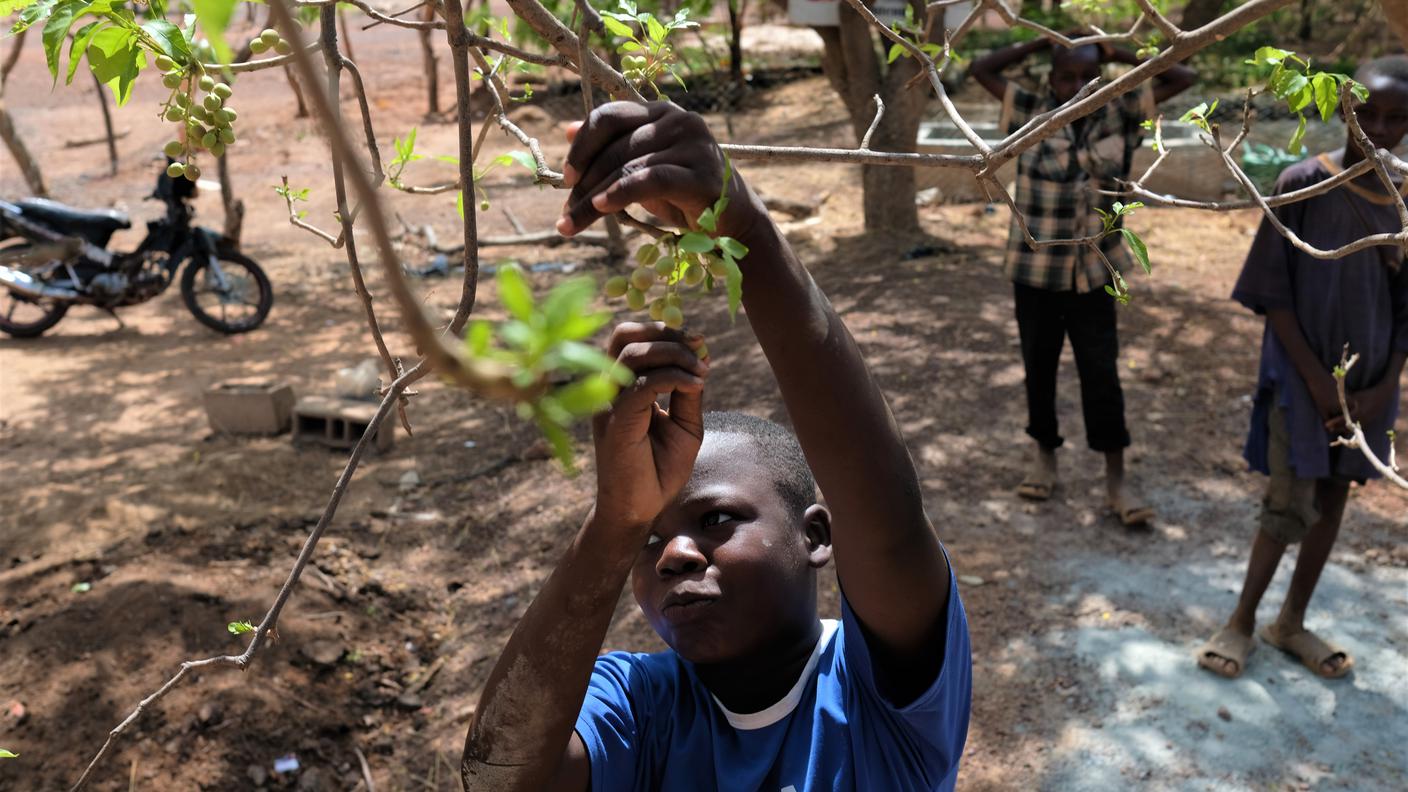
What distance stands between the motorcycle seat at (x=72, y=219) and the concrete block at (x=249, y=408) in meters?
2.62

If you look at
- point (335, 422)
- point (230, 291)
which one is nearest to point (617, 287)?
point (335, 422)

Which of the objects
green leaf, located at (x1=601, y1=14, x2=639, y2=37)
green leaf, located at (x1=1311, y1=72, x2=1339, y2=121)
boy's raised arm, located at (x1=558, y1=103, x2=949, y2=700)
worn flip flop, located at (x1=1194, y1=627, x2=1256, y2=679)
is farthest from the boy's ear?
worn flip flop, located at (x1=1194, y1=627, x2=1256, y2=679)

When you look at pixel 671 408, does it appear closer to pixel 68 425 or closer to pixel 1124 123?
pixel 1124 123

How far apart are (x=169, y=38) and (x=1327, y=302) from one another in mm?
3281

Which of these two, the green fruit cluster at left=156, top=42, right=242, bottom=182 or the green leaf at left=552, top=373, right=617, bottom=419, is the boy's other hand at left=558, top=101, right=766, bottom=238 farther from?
the green fruit cluster at left=156, top=42, right=242, bottom=182

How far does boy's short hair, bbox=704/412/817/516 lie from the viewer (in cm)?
201

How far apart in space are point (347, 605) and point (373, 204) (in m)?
4.52

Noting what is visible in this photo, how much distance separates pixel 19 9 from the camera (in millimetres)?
1460

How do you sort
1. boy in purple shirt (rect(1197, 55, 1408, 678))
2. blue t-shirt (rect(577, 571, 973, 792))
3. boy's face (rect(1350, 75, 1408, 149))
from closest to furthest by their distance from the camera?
blue t-shirt (rect(577, 571, 973, 792)) < boy's face (rect(1350, 75, 1408, 149)) < boy in purple shirt (rect(1197, 55, 1408, 678))

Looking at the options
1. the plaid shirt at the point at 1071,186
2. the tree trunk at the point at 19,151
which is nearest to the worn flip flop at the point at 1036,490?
the plaid shirt at the point at 1071,186

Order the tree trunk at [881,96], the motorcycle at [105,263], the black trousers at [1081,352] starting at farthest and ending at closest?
the motorcycle at [105,263], the tree trunk at [881,96], the black trousers at [1081,352]

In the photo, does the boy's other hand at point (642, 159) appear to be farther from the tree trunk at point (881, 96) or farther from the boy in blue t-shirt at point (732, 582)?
the tree trunk at point (881, 96)

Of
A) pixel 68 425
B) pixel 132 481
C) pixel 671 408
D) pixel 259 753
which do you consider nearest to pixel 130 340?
pixel 68 425

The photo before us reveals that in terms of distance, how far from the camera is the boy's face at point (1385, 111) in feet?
10.2
